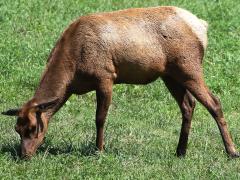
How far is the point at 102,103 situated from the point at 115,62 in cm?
52

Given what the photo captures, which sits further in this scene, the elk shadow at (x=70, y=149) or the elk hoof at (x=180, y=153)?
the elk hoof at (x=180, y=153)

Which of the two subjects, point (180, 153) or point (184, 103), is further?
point (184, 103)

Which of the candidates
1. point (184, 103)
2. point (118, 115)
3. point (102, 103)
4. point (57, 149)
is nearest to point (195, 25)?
point (184, 103)

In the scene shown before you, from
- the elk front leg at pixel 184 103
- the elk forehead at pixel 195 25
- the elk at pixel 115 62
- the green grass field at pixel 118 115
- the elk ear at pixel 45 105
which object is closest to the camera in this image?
the green grass field at pixel 118 115

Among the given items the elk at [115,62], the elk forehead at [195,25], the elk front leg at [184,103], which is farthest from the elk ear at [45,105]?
the elk forehead at [195,25]

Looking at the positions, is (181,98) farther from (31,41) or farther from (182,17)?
(31,41)

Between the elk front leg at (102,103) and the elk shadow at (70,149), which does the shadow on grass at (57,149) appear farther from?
the elk front leg at (102,103)

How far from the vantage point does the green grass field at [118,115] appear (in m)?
8.81

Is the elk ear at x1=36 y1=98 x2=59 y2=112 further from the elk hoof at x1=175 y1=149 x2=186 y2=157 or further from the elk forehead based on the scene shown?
the elk forehead

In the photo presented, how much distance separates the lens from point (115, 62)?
9477 mm

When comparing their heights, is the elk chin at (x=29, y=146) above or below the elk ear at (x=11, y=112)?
below

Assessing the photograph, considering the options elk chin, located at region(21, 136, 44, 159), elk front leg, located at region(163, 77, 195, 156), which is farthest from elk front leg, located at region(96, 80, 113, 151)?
elk front leg, located at region(163, 77, 195, 156)

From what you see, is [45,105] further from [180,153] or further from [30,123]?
[180,153]

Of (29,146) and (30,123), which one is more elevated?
(30,123)
